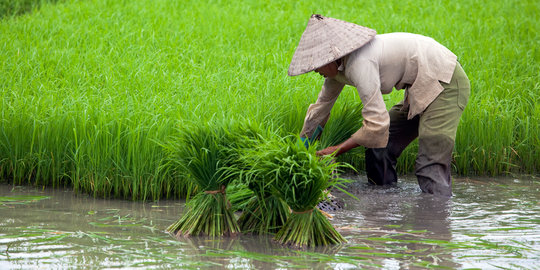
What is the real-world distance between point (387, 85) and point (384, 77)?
0.07 m

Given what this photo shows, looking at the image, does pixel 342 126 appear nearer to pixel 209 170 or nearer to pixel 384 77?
pixel 384 77

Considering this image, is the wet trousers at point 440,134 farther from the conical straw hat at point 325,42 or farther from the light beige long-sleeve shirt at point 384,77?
the conical straw hat at point 325,42

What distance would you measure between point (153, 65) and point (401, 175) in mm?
2796

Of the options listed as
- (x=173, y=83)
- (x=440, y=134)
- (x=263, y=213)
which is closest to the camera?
(x=263, y=213)

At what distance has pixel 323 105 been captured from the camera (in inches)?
169

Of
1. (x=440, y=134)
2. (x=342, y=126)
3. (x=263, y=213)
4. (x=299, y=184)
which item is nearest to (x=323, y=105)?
(x=342, y=126)

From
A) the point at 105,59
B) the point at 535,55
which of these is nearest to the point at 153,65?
the point at 105,59

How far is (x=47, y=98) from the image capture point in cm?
514

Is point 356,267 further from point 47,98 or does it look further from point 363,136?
point 47,98

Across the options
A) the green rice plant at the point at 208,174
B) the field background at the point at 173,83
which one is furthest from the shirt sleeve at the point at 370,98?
the green rice plant at the point at 208,174

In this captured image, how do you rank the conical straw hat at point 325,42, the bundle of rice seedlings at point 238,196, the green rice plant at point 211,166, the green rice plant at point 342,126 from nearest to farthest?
the green rice plant at point 211,166 → the bundle of rice seedlings at point 238,196 → the conical straw hat at point 325,42 → the green rice plant at point 342,126

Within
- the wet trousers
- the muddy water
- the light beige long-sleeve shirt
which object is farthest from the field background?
the wet trousers

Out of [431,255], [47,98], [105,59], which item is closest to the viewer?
[431,255]

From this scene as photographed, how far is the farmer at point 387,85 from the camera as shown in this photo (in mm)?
3852
